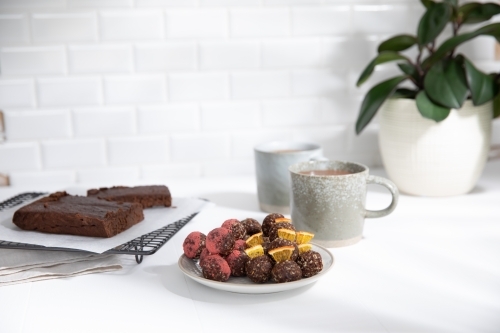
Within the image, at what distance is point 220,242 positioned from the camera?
809 millimetres

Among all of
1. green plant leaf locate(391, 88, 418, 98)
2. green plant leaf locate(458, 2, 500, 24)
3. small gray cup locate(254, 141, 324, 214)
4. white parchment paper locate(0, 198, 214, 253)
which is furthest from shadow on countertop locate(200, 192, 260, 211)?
green plant leaf locate(458, 2, 500, 24)

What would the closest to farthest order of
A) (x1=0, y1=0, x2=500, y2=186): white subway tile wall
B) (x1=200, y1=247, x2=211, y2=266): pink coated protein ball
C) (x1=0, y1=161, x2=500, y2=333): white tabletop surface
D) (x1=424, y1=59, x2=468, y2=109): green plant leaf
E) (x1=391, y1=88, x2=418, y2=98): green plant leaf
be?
(x1=0, y1=161, x2=500, y2=333): white tabletop surface → (x1=200, y1=247, x2=211, y2=266): pink coated protein ball → (x1=424, y1=59, x2=468, y2=109): green plant leaf → (x1=391, y1=88, x2=418, y2=98): green plant leaf → (x1=0, y1=0, x2=500, y2=186): white subway tile wall

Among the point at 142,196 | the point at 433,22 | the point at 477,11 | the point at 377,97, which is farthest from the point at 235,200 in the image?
the point at 477,11

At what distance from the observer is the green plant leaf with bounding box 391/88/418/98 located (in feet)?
4.41

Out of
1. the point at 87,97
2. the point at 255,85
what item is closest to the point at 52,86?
the point at 87,97

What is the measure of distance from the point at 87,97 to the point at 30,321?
85 cm

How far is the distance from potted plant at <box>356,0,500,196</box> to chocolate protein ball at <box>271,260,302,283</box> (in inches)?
24.2

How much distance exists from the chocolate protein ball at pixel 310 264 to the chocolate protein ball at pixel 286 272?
13 millimetres

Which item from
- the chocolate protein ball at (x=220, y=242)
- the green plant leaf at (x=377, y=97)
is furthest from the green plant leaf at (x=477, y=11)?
the chocolate protein ball at (x=220, y=242)

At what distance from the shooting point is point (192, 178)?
5.16ft

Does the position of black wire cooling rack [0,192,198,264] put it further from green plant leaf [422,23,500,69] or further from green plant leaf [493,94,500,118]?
green plant leaf [493,94,500,118]

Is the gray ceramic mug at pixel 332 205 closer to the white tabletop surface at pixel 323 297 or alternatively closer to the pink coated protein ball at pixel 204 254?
the white tabletop surface at pixel 323 297

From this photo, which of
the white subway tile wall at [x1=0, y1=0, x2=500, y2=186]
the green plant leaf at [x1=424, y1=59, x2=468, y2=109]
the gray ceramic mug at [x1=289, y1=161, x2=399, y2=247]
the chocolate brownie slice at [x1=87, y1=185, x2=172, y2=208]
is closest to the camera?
the gray ceramic mug at [x1=289, y1=161, x2=399, y2=247]

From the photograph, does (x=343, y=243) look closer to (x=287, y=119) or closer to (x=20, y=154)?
(x=287, y=119)
